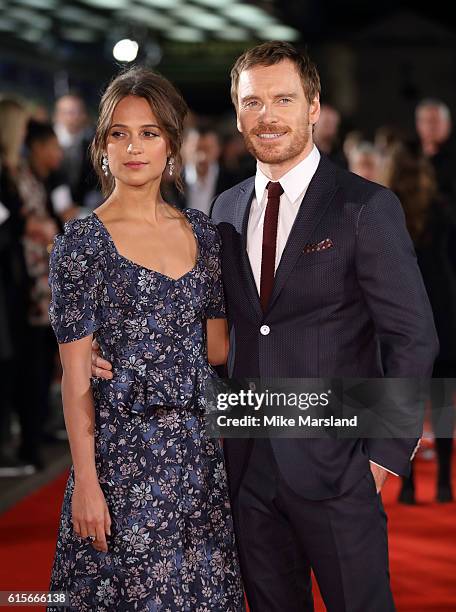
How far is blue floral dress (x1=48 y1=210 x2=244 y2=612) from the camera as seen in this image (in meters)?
2.45

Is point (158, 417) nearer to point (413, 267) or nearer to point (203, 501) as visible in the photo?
point (203, 501)

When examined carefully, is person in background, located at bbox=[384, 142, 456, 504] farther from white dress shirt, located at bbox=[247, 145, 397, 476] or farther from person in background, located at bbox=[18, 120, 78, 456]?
white dress shirt, located at bbox=[247, 145, 397, 476]

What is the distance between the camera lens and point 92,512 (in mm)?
2404

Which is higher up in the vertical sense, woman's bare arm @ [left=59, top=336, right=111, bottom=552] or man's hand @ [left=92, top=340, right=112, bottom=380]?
man's hand @ [left=92, top=340, right=112, bottom=380]

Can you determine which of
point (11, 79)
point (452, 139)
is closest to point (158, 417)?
point (452, 139)

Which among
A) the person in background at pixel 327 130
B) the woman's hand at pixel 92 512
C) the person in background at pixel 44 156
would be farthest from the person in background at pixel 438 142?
the woman's hand at pixel 92 512

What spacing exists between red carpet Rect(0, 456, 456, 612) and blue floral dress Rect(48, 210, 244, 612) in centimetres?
111

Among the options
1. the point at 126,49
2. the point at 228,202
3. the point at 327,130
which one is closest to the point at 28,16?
the point at 327,130

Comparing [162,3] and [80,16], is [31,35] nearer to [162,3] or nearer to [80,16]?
[80,16]

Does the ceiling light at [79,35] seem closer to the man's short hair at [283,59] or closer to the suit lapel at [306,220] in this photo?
the man's short hair at [283,59]

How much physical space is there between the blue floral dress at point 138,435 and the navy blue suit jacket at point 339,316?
0.16m

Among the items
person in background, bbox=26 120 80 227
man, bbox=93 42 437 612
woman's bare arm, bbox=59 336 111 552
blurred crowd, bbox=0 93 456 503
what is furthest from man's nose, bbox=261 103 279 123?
person in background, bbox=26 120 80 227

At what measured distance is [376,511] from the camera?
2.57 m

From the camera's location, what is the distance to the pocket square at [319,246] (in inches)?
99.7
